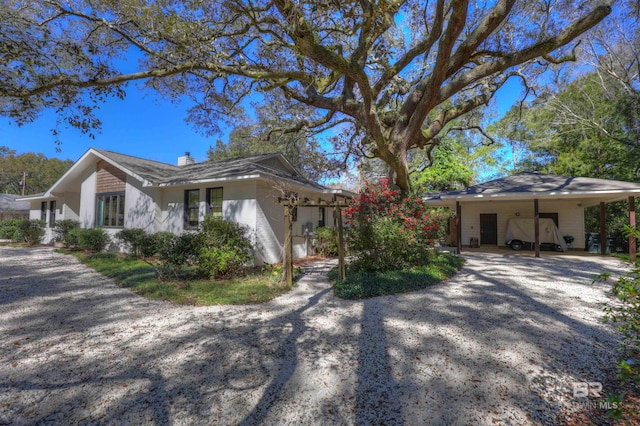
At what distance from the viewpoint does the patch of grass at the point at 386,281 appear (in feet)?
18.9

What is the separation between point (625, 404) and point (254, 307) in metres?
4.69

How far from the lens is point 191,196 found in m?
10.6

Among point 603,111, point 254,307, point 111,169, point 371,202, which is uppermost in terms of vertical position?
point 603,111

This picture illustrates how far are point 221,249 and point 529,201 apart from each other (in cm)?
1660

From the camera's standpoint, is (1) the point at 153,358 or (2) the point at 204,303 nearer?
(1) the point at 153,358

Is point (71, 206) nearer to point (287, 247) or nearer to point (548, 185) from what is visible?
point (287, 247)

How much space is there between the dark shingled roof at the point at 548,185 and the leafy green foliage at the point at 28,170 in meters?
48.4

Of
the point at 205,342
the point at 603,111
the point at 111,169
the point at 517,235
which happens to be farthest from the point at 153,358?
the point at 603,111

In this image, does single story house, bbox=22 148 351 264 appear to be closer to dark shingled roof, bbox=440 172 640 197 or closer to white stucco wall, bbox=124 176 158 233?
white stucco wall, bbox=124 176 158 233

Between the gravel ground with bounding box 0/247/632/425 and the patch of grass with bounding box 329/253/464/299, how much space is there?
1.29 ft

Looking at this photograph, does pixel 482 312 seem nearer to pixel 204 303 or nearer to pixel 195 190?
pixel 204 303

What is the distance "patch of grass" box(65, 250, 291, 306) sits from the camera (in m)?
5.48

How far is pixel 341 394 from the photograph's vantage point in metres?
2.51

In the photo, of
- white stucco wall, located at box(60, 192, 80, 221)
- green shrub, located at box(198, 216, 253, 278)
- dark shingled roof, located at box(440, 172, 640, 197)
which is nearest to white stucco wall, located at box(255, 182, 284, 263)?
green shrub, located at box(198, 216, 253, 278)
